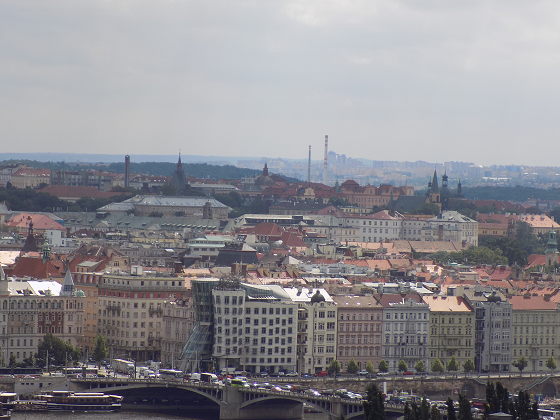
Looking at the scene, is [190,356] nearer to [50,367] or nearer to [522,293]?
[50,367]

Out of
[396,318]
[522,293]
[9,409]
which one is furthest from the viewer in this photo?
[522,293]

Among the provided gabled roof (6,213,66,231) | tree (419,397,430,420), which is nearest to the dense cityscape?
tree (419,397,430,420)

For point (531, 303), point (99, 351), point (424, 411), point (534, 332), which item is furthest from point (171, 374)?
point (531, 303)

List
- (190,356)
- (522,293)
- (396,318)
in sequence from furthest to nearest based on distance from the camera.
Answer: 1. (522,293)
2. (396,318)
3. (190,356)

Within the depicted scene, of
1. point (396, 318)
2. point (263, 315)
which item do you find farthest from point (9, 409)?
point (396, 318)

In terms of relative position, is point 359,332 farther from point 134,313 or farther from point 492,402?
point 492,402

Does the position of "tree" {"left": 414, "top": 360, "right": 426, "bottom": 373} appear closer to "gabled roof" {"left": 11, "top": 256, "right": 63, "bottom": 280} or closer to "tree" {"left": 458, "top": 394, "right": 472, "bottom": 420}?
"gabled roof" {"left": 11, "top": 256, "right": 63, "bottom": 280}

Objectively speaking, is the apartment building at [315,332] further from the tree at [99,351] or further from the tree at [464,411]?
the tree at [464,411]
